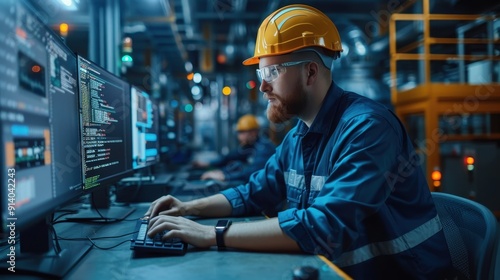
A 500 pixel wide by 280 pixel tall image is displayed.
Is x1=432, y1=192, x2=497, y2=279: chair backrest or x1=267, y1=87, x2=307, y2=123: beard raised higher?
x1=267, y1=87, x2=307, y2=123: beard

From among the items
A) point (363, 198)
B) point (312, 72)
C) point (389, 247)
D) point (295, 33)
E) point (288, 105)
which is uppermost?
point (295, 33)

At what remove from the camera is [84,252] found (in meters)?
1.11

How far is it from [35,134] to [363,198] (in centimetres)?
89

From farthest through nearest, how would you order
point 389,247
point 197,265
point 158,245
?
point 389,247
point 158,245
point 197,265

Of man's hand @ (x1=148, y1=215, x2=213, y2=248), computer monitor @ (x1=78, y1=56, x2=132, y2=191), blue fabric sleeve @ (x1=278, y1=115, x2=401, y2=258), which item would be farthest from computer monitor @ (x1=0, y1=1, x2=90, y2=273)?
blue fabric sleeve @ (x1=278, y1=115, x2=401, y2=258)

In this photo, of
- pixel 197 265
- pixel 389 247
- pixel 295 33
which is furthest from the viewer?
pixel 295 33

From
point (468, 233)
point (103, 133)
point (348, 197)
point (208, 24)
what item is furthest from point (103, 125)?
point (208, 24)

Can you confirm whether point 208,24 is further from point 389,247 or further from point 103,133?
point 389,247

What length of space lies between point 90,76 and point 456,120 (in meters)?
4.43

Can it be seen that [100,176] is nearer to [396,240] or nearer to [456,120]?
[396,240]

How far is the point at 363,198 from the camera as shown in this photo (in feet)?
3.51

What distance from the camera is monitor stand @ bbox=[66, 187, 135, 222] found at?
160 cm

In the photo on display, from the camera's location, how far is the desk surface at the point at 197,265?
3.06 ft

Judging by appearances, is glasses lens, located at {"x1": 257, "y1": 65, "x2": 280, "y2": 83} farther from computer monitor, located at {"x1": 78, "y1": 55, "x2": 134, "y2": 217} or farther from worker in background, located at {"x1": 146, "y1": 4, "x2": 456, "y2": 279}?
computer monitor, located at {"x1": 78, "y1": 55, "x2": 134, "y2": 217}
